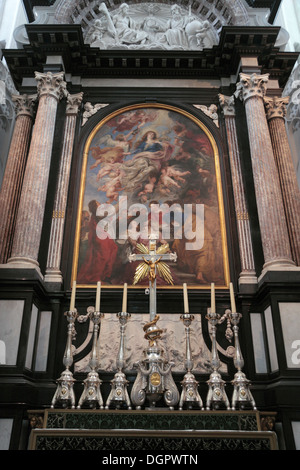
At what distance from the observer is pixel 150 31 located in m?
9.48

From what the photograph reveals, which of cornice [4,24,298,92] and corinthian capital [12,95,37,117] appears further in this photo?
corinthian capital [12,95,37,117]

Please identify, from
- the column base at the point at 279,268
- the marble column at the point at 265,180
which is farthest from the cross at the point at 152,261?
the marble column at the point at 265,180

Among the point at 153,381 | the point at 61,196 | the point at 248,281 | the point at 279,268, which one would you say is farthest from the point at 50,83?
the point at 153,381

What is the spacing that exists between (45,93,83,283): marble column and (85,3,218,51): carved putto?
1.75 meters

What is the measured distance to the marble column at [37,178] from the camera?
263 inches

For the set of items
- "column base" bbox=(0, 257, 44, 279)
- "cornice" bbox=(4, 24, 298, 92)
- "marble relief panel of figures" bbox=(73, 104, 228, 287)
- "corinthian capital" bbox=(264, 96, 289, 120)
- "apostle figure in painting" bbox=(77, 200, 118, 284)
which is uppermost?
"cornice" bbox=(4, 24, 298, 92)

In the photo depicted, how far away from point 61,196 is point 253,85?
4.16 m

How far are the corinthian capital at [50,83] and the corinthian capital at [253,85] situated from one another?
3470mm

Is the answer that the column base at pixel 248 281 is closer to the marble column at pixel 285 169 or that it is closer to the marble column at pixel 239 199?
the marble column at pixel 239 199

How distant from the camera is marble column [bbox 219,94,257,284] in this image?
277 inches

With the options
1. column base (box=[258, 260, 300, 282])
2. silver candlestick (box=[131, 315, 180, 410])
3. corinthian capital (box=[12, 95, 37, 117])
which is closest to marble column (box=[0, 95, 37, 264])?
corinthian capital (box=[12, 95, 37, 117])

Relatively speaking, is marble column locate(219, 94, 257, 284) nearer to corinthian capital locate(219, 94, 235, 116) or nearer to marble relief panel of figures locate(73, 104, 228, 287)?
corinthian capital locate(219, 94, 235, 116)

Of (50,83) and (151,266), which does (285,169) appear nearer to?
(151,266)

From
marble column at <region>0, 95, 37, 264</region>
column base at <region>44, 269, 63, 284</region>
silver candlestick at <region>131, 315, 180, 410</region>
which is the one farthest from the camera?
marble column at <region>0, 95, 37, 264</region>
